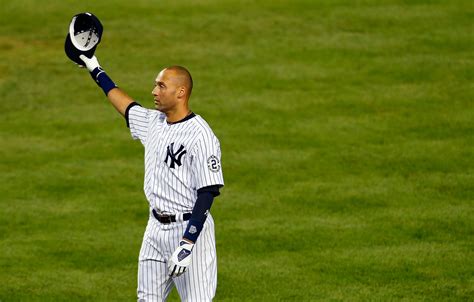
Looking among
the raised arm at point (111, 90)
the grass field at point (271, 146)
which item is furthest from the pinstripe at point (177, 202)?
the grass field at point (271, 146)

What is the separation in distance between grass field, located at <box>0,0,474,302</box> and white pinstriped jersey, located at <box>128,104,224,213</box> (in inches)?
112

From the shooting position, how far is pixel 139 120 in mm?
8367

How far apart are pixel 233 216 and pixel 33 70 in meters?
6.72

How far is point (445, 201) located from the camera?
1307 cm

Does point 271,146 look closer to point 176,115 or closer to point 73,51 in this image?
point 73,51

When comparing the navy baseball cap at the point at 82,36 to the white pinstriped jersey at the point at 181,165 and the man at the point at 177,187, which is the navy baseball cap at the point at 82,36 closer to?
the man at the point at 177,187

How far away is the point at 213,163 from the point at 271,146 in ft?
23.7

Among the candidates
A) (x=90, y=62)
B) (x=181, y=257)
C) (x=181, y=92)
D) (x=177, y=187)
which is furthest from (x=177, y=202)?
(x=90, y=62)

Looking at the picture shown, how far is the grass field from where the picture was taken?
36.9 ft

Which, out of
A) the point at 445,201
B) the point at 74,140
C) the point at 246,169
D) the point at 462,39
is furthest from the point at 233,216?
the point at 462,39

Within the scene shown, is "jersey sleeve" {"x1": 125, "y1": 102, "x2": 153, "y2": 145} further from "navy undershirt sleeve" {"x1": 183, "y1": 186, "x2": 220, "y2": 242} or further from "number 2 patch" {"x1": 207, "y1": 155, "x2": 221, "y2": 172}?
"navy undershirt sleeve" {"x1": 183, "y1": 186, "x2": 220, "y2": 242}

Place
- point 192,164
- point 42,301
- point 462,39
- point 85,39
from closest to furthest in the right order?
1. point 192,164
2. point 85,39
3. point 42,301
4. point 462,39

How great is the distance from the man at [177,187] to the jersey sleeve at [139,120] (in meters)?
0.20

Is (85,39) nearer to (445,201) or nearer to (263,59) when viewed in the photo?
(445,201)
